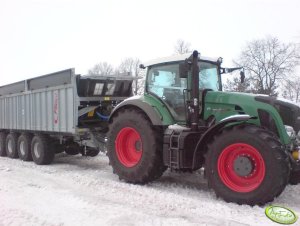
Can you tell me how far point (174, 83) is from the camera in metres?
7.41

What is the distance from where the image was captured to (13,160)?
472 inches

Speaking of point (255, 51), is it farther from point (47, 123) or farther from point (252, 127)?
point (252, 127)

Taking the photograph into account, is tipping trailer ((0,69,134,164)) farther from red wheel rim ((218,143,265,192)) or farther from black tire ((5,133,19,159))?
red wheel rim ((218,143,265,192))

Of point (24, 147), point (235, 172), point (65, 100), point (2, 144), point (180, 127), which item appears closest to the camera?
point (235, 172)

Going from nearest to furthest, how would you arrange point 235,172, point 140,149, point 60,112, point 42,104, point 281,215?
point 281,215
point 235,172
point 140,149
point 60,112
point 42,104

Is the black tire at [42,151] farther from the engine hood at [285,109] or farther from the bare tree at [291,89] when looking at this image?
the bare tree at [291,89]

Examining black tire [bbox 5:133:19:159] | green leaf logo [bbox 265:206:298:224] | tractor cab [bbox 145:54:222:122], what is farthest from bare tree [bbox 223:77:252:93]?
black tire [bbox 5:133:19:159]

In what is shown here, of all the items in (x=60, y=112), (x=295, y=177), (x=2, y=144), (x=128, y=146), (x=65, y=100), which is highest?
→ (x=65, y=100)

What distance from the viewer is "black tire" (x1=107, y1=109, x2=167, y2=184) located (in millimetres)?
7230

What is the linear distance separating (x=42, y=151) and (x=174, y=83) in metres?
4.90

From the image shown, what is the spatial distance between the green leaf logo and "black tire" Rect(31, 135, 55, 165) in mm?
6746

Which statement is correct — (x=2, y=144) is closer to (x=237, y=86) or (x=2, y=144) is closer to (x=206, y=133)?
(x=206, y=133)

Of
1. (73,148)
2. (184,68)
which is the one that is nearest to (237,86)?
(73,148)

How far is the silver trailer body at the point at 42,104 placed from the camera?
9.66 meters
